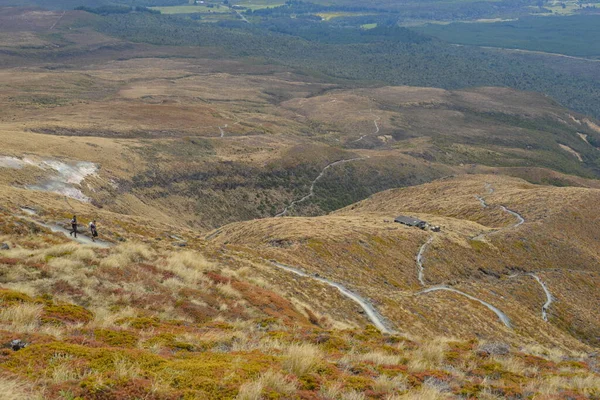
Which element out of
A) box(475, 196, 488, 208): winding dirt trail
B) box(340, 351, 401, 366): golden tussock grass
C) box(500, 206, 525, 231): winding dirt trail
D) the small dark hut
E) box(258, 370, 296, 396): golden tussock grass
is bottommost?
box(475, 196, 488, 208): winding dirt trail

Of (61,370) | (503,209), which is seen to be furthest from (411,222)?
(61,370)

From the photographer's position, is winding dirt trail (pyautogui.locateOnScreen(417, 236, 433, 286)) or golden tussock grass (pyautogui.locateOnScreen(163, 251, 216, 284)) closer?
golden tussock grass (pyautogui.locateOnScreen(163, 251, 216, 284))

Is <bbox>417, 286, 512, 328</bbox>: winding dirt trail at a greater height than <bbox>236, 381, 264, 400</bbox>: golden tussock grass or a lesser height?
lesser

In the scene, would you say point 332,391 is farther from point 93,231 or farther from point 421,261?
point 421,261

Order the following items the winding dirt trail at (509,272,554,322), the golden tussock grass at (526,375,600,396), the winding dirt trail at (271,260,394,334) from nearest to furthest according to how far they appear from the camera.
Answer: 1. the golden tussock grass at (526,375,600,396)
2. the winding dirt trail at (271,260,394,334)
3. the winding dirt trail at (509,272,554,322)

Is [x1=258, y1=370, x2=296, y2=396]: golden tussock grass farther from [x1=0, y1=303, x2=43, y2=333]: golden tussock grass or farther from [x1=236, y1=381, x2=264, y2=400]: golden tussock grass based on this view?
[x1=0, y1=303, x2=43, y2=333]: golden tussock grass

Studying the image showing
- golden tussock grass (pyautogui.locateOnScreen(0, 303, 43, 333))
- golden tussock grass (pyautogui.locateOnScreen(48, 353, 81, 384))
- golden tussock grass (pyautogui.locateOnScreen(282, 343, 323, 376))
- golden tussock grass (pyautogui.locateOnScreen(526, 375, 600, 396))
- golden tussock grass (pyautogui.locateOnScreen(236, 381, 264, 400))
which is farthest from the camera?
golden tussock grass (pyautogui.locateOnScreen(526, 375, 600, 396))

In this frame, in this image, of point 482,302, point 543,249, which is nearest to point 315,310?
point 482,302

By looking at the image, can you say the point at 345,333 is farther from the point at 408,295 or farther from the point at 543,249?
the point at 543,249

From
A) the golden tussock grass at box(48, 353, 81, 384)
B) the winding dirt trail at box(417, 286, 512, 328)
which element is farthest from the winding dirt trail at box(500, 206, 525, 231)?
the golden tussock grass at box(48, 353, 81, 384)
